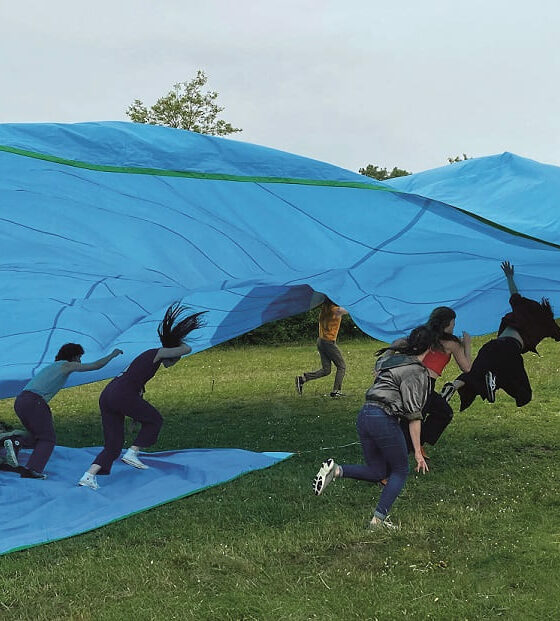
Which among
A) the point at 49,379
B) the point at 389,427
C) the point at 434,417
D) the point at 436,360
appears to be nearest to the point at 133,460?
the point at 49,379

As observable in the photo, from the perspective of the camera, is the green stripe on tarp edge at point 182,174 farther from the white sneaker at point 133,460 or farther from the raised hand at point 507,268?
the white sneaker at point 133,460

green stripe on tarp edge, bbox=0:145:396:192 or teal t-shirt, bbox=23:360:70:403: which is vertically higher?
green stripe on tarp edge, bbox=0:145:396:192

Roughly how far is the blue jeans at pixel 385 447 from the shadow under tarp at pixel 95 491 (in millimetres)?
1616

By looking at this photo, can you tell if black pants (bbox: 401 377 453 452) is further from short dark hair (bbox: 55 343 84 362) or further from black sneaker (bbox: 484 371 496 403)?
short dark hair (bbox: 55 343 84 362)

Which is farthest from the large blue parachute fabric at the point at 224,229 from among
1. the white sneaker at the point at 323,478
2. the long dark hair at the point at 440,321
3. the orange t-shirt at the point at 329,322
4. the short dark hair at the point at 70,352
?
the orange t-shirt at the point at 329,322

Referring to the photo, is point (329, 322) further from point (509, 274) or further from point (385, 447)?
point (385, 447)

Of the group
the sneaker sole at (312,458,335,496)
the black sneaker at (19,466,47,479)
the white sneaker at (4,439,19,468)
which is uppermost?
the sneaker sole at (312,458,335,496)

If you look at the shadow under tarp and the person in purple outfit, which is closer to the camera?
the shadow under tarp

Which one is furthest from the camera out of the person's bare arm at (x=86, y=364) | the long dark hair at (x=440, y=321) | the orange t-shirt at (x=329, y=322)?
the orange t-shirt at (x=329, y=322)

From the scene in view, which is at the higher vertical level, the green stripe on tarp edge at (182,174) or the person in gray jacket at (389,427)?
the green stripe on tarp edge at (182,174)

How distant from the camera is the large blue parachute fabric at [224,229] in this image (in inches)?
194

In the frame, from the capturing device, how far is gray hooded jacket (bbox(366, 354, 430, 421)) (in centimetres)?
462

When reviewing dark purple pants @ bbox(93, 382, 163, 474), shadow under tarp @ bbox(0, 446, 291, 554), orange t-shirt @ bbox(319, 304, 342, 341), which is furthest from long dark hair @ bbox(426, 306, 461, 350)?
orange t-shirt @ bbox(319, 304, 342, 341)

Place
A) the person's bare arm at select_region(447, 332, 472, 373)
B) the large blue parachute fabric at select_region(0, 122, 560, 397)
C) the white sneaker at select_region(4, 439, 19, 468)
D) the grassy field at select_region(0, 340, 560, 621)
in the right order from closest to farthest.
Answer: the grassy field at select_region(0, 340, 560, 621)
the large blue parachute fabric at select_region(0, 122, 560, 397)
the person's bare arm at select_region(447, 332, 472, 373)
the white sneaker at select_region(4, 439, 19, 468)
